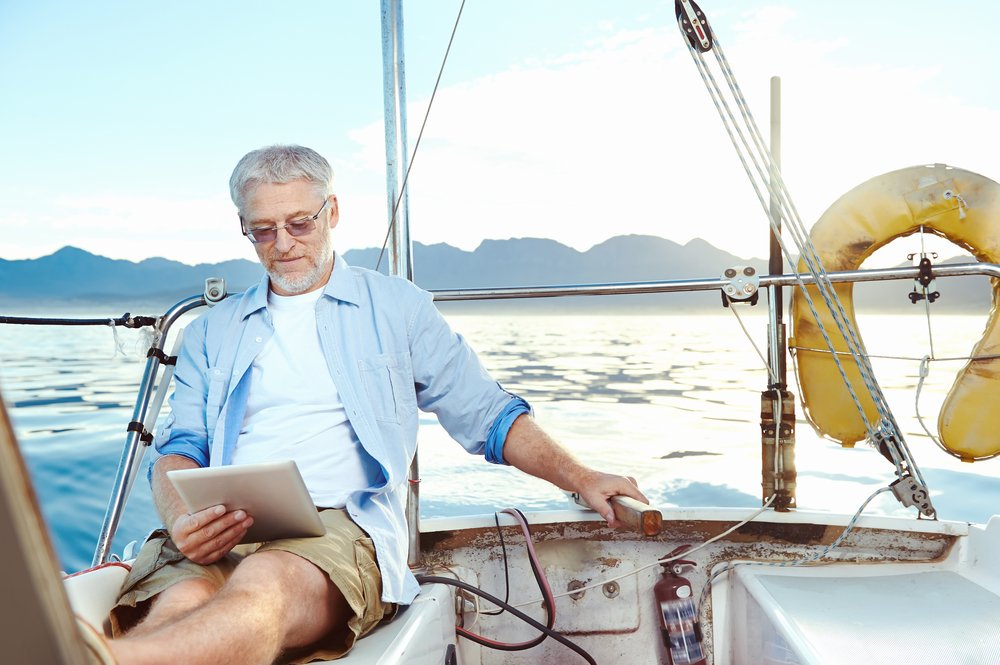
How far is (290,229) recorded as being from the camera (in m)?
1.68

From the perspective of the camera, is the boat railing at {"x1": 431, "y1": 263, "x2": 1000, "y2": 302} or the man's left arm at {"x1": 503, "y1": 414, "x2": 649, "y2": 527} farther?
the boat railing at {"x1": 431, "y1": 263, "x2": 1000, "y2": 302}

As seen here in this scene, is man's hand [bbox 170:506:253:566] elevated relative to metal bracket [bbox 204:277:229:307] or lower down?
lower down

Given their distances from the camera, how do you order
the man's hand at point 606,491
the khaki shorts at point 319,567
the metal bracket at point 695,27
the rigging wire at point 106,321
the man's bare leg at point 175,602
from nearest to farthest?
the man's bare leg at point 175,602 → the khaki shorts at point 319,567 → the man's hand at point 606,491 → the metal bracket at point 695,27 → the rigging wire at point 106,321

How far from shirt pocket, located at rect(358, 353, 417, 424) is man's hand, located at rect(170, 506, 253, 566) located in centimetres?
40

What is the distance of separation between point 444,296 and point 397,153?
36 cm

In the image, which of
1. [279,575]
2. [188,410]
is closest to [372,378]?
[188,410]

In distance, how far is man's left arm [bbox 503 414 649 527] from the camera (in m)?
1.39

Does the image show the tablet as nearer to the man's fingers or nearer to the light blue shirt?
the man's fingers

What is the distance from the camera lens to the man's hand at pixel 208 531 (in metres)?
1.23

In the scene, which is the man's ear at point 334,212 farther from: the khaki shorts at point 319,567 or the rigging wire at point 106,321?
the khaki shorts at point 319,567

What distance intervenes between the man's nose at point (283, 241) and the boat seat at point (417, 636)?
776mm

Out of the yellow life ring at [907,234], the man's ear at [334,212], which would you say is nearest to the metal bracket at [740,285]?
the yellow life ring at [907,234]

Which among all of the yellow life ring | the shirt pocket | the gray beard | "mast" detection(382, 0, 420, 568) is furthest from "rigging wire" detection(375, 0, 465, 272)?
the yellow life ring

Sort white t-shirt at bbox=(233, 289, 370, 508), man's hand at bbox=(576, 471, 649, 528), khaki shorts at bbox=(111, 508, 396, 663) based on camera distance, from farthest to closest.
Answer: white t-shirt at bbox=(233, 289, 370, 508)
man's hand at bbox=(576, 471, 649, 528)
khaki shorts at bbox=(111, 508, 396, 663)
